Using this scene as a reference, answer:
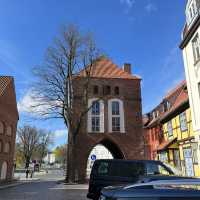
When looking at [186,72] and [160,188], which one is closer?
[160,188]

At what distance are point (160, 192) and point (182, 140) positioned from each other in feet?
66.6

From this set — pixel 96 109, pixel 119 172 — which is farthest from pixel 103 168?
pixel 96 109

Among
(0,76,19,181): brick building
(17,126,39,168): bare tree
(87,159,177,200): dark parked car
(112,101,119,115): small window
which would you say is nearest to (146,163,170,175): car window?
(87,159,177,200): dark parked car

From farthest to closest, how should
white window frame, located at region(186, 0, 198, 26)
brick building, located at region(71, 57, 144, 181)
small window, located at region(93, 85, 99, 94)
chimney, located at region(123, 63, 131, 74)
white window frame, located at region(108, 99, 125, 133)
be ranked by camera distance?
chimney, located at region(123, 63, 131, 74)
small window, located at region(93, 85, 99, 94)
white window frame, located at region(108, 99, 125, 133)
brick building, located at region(71, 57, 144, 181)
white window frame, located at region(186, 0, 198, 26)

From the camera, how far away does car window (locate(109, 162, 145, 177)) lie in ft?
37.8

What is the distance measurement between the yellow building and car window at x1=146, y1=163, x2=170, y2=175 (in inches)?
345

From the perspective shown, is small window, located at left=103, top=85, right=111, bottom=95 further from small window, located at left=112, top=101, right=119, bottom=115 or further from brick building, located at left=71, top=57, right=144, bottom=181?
small window, located at left=112, top=101, right=119, bottom=115

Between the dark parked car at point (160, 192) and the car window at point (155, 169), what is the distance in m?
8.05

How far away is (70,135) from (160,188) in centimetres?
2874

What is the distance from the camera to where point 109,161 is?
40.0 ft

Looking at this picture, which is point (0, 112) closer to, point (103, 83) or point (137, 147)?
point (103, 83)

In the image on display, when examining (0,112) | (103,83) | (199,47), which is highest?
(103,83)

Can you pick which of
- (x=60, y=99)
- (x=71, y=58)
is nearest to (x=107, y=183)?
(x=60, y=99)

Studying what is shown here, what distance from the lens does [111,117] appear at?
123ft
